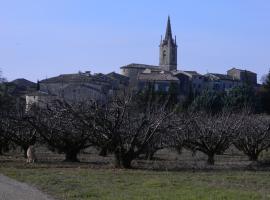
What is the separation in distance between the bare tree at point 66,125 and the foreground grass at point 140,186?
4240 millimetres

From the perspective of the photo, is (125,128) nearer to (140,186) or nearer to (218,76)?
(140,186)

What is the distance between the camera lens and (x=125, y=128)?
2869cm

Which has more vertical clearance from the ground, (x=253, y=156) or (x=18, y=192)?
(x=253, y=156)

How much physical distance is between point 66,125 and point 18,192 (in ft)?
50.3

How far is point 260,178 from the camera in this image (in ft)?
77.2

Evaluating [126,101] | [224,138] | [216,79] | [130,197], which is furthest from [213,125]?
[216,79]

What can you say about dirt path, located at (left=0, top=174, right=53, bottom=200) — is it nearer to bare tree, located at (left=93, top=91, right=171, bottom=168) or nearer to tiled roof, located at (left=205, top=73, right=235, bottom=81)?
bare tree, located at (left=93, top=91, right=171, bottom=168)

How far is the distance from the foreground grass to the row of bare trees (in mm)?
3702

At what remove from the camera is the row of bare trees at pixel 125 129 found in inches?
1116

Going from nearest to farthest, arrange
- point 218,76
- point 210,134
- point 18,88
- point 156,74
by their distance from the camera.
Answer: point 210,134, point 18,88, point 156,74, point 218,76

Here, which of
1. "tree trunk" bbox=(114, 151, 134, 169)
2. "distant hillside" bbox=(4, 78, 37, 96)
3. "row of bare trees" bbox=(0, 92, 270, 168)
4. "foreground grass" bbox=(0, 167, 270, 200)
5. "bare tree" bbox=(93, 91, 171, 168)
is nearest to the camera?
"foreground grass" bbox=(0, 167, 270, 200)

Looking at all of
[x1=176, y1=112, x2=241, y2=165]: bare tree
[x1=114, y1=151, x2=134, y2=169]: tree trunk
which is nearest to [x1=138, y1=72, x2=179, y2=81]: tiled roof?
[x1=176, y1=112, x2=241, y2=165]: bare tree

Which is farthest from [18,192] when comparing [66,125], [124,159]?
[66,125]

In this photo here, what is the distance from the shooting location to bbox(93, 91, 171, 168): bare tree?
28.1 m
